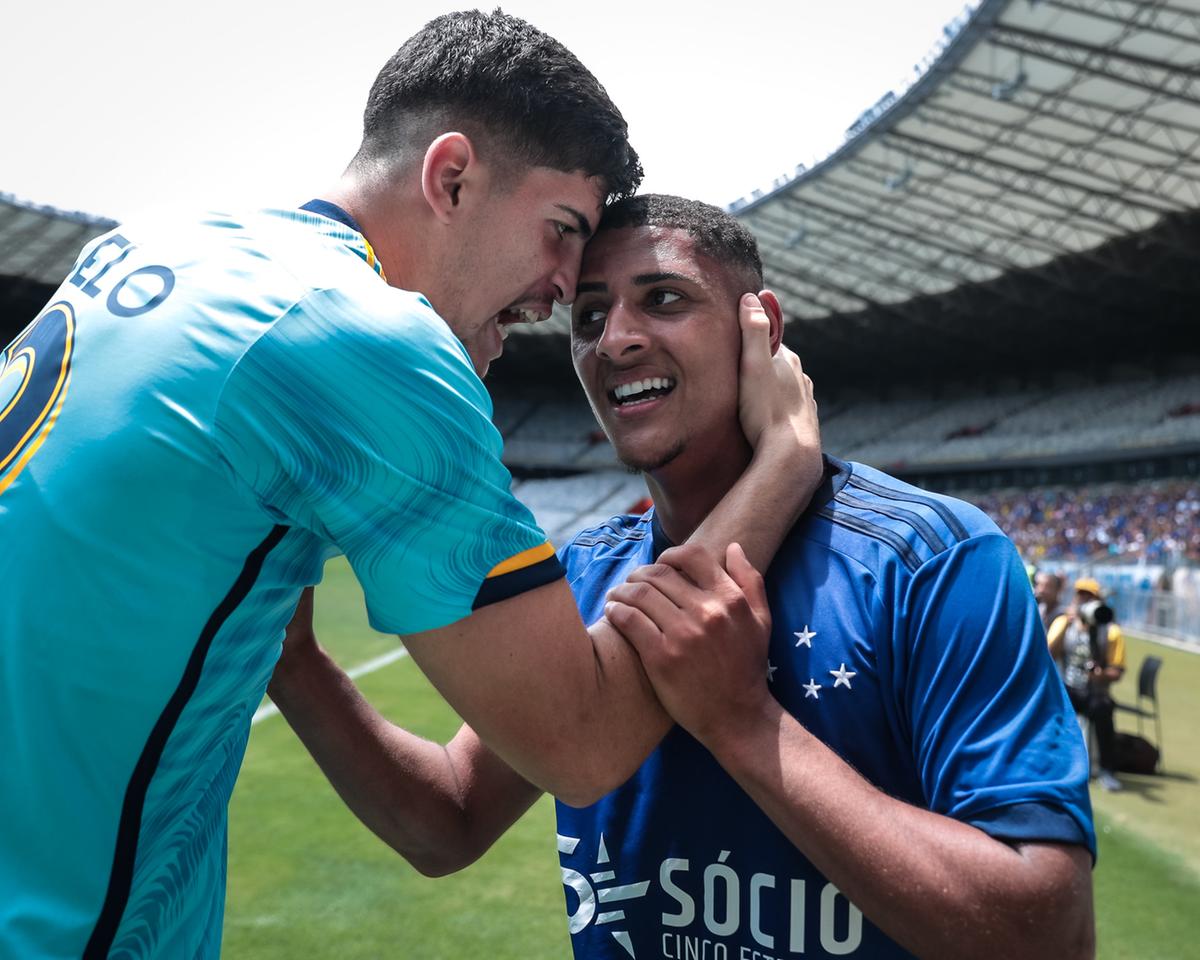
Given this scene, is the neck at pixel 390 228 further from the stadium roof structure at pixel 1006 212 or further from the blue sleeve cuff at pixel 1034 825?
the stadium roof structure at pixel 1006 212

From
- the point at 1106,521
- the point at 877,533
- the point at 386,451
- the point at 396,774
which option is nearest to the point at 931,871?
the point at 877,533

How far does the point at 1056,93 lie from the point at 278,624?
2448 cm

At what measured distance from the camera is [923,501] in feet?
6.62

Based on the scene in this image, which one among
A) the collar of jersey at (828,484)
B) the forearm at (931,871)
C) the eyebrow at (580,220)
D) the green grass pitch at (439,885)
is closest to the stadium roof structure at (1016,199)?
the green grass pitch at (439,885)

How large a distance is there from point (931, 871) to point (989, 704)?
12.2 inches

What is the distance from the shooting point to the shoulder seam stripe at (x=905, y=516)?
1896mm

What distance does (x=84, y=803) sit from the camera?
1.42 meters

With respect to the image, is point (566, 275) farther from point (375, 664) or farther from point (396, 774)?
point (375, 664)

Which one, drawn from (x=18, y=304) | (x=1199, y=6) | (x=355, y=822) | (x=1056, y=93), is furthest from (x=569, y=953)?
(x=18, y=304)

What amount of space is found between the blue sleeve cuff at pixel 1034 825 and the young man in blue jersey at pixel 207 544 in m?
0.57

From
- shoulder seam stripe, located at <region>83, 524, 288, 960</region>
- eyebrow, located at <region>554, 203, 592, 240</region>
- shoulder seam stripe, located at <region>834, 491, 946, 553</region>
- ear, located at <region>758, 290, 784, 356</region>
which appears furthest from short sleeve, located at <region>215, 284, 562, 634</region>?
ear, located at <region>758, 290, 784, 356</region>

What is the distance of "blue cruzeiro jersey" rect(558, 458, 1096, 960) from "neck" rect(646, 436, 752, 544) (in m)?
0.30

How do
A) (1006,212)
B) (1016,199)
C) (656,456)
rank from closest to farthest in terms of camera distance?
(656,456) < (1016,199) < (1006,212)

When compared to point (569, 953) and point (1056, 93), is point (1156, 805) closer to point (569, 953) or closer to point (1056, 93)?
point (569, 953)
